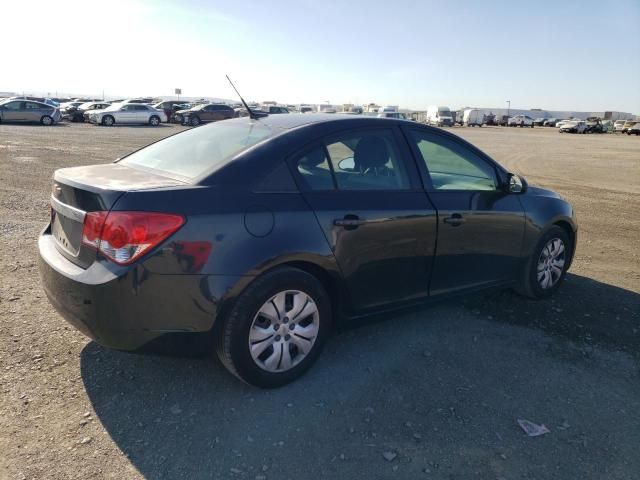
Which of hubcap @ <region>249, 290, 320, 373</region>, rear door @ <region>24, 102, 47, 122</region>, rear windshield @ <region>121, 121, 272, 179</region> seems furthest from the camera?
rear door @ <region>24, 102, 47, 122</region>

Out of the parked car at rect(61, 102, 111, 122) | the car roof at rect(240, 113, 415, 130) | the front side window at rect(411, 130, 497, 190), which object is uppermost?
the car roof at rect(240, 113, 415, 130)

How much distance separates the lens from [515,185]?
4.50 meters

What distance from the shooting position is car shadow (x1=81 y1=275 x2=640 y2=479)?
2707mm

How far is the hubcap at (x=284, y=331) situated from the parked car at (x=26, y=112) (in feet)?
116

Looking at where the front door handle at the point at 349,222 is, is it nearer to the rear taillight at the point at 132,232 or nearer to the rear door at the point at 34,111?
the rear taillight at the point at 132,232

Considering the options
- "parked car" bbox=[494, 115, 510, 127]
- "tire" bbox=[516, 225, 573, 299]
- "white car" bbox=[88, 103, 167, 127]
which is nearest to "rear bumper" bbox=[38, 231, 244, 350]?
"tire" bbox=[516, 225, 573, 299]

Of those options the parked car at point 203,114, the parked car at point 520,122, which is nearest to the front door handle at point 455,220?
the parked car at point 203,114

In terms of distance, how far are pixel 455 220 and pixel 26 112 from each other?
35.6 meters

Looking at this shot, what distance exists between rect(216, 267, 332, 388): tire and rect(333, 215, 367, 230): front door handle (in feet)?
1.26

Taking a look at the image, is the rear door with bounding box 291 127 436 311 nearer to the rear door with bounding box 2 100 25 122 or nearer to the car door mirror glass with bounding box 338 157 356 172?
the car door mirror glass with bounding box 338 157 356 172

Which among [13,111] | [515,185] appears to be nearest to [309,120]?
[515,185]

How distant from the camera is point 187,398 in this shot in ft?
10.5

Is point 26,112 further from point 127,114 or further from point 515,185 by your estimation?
point 515,185

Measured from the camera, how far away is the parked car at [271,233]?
2.86m
